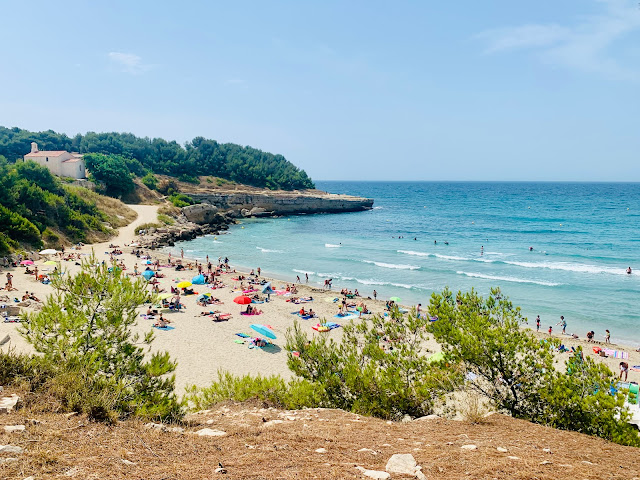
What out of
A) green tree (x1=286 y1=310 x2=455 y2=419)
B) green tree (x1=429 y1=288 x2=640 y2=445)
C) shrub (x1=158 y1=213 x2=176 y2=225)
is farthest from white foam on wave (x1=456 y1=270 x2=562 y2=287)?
shrub (x1=158 y1=213 x2=176 y2=225)

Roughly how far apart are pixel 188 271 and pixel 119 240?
15.6m

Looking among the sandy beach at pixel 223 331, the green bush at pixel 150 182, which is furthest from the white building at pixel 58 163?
the sandy beach at pixel 223 331

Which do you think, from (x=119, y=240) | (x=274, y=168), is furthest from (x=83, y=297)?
(x=274, y=168)

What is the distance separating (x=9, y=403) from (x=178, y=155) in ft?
311

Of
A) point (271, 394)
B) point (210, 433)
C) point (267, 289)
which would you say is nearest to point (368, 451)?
point (210, 433)

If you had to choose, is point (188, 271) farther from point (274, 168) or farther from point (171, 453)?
point (274, 168)

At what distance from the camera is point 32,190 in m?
44.2

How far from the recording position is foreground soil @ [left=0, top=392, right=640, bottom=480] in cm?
541

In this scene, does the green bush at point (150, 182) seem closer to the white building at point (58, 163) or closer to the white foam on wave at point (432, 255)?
the white building at point (58, 163)

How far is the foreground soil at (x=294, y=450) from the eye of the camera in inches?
213

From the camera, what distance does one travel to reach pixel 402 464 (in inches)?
225

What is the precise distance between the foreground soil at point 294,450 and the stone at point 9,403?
9.2 inches

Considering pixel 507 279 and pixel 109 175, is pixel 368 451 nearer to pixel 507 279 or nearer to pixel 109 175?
pixel 507 279

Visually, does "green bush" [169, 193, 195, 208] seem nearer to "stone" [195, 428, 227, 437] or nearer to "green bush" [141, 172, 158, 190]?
"green bush" [141, 172, 158, 190]
